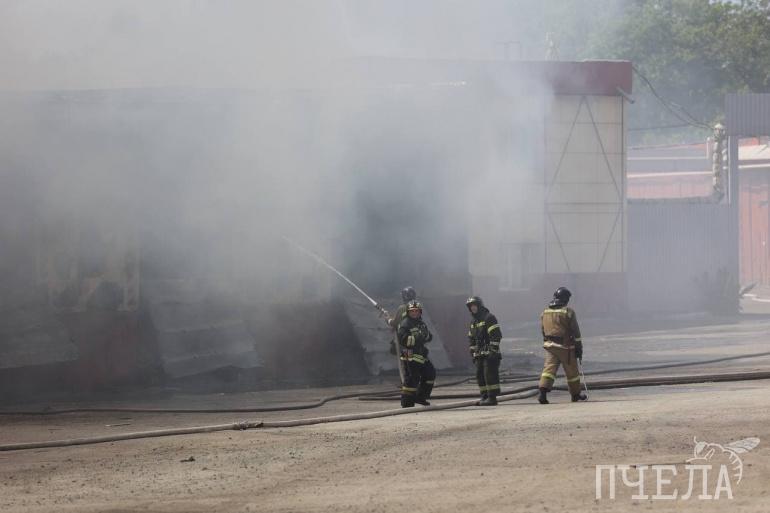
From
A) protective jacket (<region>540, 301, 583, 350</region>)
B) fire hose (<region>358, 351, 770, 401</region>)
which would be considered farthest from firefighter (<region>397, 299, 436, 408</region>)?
protective jacket (<region>540, 301, 583, 350</region>)

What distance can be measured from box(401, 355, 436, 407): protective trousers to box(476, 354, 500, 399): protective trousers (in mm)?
538

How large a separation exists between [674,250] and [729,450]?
26857mm

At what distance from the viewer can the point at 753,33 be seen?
56188mm

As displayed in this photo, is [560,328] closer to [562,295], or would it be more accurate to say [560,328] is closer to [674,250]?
[562,295]

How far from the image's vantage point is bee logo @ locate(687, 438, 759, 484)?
8.31m

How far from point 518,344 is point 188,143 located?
10.0 metres

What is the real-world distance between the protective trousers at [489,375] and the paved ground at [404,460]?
1.21 ft

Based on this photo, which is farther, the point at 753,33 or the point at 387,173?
the point at 753,33

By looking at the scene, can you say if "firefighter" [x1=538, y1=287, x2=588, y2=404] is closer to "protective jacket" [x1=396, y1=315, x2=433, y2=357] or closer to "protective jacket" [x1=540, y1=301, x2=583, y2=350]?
"protective jacket" [x1=540, y1=301, x2=583, y2=350]

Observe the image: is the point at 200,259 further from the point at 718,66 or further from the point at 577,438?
the point at 718,66

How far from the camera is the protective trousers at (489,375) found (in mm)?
12773

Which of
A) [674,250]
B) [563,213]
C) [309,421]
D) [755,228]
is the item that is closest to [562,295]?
[309,421]

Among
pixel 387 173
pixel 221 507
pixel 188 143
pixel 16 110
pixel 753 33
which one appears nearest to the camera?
pixel 221 507

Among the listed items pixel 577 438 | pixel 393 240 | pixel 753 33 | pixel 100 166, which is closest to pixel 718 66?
pixel 753 33
